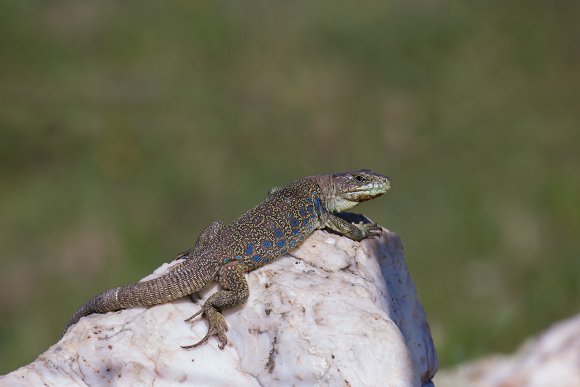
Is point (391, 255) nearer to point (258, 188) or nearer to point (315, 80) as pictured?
point (258, 188)

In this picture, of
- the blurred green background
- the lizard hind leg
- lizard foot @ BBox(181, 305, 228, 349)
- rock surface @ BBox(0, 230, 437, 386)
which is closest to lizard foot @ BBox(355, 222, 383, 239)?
rock surface @ BBox(0, 230, 437, 386)

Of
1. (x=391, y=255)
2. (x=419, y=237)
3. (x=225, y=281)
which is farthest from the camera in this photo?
(x=419, y=237)

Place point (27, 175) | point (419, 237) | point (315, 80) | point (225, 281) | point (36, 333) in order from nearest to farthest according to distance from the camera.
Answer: point (225, 281), point (36, 333), point (419, 237), point (27, 175), point (315, 80)

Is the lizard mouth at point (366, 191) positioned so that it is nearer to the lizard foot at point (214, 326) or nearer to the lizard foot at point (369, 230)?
the lizard foot at point (369, 230)

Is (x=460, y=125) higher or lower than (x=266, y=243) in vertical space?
lower

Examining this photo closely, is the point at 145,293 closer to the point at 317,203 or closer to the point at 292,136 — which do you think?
the point at 317,203

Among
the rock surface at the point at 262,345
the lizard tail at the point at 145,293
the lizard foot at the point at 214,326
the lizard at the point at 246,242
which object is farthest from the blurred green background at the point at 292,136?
the lizard foot at the point at 214,326

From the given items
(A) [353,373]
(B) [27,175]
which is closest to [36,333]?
(B) [27,175]
